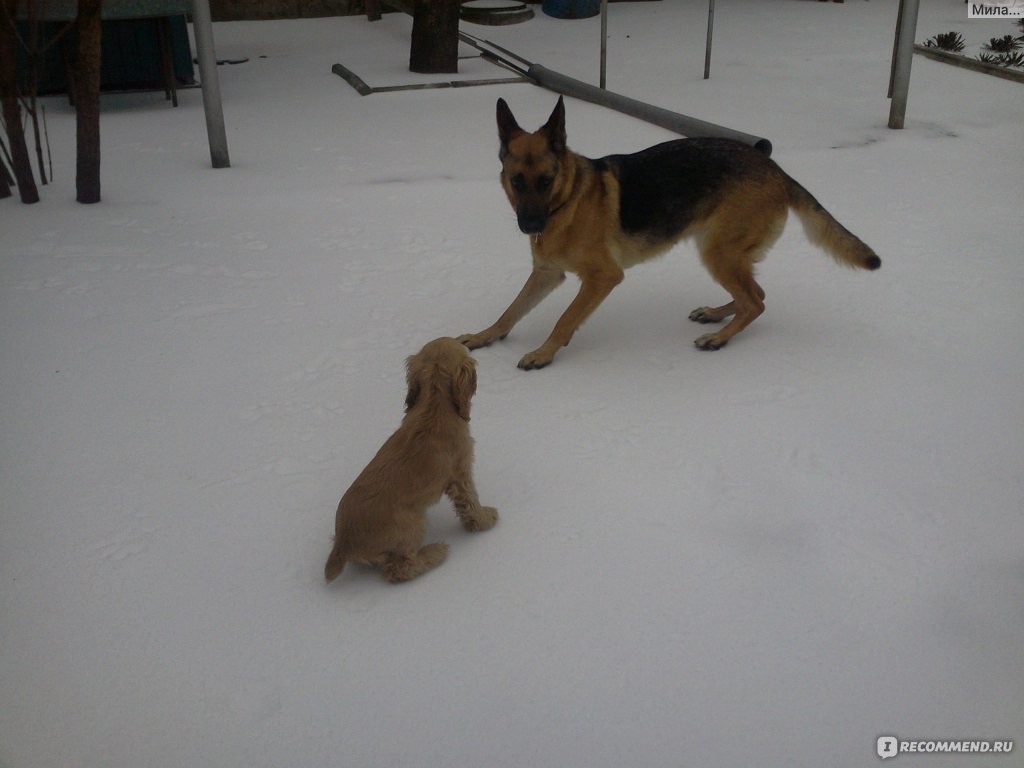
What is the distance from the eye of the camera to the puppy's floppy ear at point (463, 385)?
9.32 feet

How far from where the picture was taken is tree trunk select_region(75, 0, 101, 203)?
586 cm

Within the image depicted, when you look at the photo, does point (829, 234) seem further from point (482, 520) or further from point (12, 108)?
point (12, 108)

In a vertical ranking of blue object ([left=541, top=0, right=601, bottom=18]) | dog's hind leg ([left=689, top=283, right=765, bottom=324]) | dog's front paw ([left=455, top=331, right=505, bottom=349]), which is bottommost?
dog's front paw ([left=455, top=331, right=505, bottom=349])

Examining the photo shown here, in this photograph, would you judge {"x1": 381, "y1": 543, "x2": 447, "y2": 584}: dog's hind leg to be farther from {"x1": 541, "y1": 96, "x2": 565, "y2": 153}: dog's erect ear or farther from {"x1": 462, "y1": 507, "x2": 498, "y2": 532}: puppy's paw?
{"x1": 541, "y1": 96, "x2": 565, "y2": 153}: dog's erect ear

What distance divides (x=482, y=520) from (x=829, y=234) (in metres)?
2.41

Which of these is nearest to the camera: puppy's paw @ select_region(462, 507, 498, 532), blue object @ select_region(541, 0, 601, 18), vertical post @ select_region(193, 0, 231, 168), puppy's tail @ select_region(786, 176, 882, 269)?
puppy's paw @ select_region(462, 507, 498, 532)

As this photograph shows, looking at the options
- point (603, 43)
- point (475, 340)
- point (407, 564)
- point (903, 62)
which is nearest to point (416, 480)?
point (407, 564)

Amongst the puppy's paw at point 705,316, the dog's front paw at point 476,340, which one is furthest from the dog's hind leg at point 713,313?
the dog's front paw at point 476,340

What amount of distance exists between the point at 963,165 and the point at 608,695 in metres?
5.90

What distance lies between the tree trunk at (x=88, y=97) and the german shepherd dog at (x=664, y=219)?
3.24 m

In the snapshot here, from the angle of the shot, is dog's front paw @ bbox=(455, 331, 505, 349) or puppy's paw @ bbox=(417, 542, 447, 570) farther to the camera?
dog's front paw @ bbox=(455, 331, 505, 349)

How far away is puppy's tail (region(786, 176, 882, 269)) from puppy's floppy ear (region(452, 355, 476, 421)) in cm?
225

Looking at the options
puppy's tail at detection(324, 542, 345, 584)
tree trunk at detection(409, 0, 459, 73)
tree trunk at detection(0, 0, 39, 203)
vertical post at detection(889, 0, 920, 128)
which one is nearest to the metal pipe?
tree trunk at detection(409, 0, 459, 73)

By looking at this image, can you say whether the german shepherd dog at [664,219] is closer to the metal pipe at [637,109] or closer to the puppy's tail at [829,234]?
the puppy's tail at [829,234]
